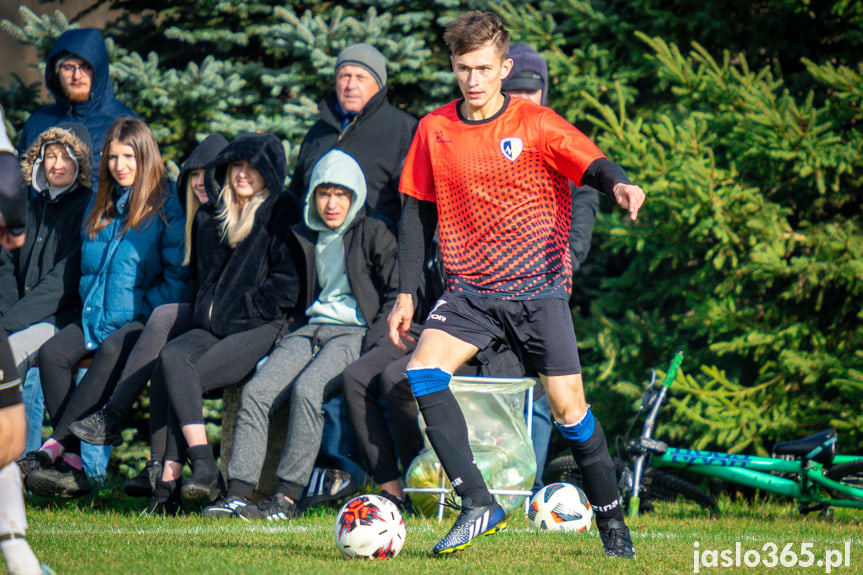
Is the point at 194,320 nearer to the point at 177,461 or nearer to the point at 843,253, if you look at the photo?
the point at 177,461

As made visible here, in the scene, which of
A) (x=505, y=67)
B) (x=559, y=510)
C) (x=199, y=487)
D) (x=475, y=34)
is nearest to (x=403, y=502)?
(x=559, y=510)

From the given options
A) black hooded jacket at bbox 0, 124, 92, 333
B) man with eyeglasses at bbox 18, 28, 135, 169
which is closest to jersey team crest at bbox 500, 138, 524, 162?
black hooded jacket at bbox 0, 124, 92, 333

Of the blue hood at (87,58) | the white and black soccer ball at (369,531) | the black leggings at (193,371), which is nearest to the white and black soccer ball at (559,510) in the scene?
the white and black soccer ball at (369,531)

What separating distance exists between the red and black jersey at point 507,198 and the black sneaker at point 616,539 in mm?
1114

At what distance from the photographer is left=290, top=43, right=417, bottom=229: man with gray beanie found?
23.2ft

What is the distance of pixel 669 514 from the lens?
6781 millimetres

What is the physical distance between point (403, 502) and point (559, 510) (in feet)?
3.39

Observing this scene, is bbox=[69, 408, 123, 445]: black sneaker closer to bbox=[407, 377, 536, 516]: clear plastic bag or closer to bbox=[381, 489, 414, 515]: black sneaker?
bbox=[381, 489, 414, 515]: black sneaker

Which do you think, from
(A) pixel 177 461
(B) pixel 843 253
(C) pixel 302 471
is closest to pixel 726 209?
(B) pixel 843 253

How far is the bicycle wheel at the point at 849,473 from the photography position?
246 inches

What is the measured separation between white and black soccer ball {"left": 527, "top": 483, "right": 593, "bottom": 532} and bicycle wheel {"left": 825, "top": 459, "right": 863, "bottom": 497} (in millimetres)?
1778

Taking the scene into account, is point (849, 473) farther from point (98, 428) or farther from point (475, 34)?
point (98, 428)

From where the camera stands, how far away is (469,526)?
4.16 meters

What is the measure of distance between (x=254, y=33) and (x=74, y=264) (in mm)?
3254
